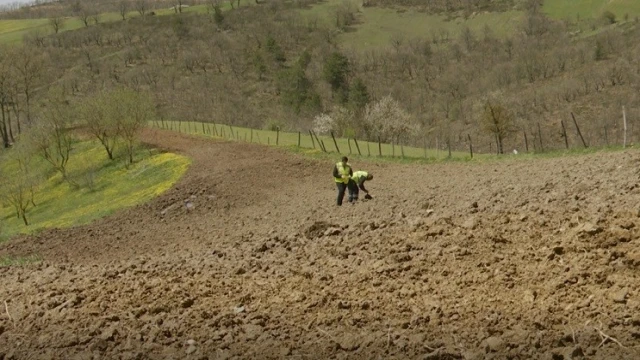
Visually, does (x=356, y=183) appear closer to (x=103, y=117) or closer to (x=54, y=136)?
(x=103, y=117)

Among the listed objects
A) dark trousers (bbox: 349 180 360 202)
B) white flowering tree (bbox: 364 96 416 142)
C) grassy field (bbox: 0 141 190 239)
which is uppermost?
dark trousers (bbox: 349 180 360 202)

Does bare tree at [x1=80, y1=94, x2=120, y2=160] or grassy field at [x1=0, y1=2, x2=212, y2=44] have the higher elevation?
grassy field at [x1=0, y1=2, x2=212, y2=44]

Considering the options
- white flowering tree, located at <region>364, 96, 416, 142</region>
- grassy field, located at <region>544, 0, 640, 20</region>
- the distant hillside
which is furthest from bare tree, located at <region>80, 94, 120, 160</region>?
grassy field, located at <region>544, 0, 640, 20</region>

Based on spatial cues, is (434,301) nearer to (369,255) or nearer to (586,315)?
(586,315)

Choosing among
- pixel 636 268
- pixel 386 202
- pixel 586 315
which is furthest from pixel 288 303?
pixel 386 202

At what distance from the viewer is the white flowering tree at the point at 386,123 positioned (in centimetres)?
7062

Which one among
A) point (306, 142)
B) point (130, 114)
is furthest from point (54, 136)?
point (306, 142)

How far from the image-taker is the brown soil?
248 inches

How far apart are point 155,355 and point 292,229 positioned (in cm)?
655

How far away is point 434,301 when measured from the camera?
281 inches

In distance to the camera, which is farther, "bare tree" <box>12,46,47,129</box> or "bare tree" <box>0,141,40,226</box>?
"bare tree" <box>12,46,47,129</box>

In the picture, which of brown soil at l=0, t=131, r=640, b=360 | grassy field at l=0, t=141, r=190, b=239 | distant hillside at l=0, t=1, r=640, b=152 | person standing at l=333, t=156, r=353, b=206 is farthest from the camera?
distant hillside at l=0, t=1, r=640, b=152

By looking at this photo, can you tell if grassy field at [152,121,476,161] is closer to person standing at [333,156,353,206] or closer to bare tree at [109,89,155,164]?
bare tree at [109,89,155,164]

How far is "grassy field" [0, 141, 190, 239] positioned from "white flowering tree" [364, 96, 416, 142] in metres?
34.2
